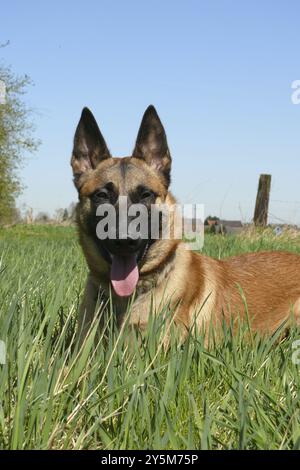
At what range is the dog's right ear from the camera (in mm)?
4844

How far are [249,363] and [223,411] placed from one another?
523mm

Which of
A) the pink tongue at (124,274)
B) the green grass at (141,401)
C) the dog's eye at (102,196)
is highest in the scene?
the dog's eye at (102,196)

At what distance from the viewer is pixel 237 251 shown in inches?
406

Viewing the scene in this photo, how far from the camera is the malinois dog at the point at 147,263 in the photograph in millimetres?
4379

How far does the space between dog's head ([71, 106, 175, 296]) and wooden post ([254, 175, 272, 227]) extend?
16.4 meters

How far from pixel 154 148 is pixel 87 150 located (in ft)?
1.73

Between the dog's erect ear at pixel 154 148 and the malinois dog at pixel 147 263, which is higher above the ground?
the dog's erect ear at pixel 154 148

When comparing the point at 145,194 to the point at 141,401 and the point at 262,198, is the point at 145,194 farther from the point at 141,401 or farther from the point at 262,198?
the point at 262,198

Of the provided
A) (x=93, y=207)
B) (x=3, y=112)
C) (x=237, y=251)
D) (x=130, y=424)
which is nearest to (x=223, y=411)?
(x=130, y=424)

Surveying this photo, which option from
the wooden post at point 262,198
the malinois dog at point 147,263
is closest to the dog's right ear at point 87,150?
the malinois dog at point 147,263

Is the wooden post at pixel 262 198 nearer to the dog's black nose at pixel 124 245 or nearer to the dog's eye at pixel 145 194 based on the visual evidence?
the dog's eye at pixel 145 194

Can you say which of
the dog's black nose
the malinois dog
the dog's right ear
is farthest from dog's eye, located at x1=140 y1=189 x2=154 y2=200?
the dog's right ear

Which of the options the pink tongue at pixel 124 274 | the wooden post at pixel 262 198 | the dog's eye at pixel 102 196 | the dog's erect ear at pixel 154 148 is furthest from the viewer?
Answer: the wooden post at pixel 262 198
